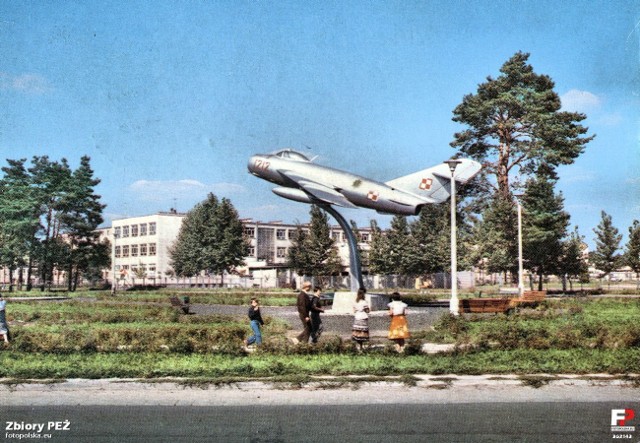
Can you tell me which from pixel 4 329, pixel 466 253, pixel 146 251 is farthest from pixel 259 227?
pixel 4 329

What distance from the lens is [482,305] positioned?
25.8 metres

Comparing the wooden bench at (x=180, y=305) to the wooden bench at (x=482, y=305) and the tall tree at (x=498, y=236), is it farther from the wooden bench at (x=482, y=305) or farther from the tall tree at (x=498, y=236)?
→ the tall tree at (x=498, y=236)

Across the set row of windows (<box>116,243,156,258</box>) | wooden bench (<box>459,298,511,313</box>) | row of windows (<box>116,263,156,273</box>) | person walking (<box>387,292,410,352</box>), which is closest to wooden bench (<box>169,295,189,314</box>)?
wooden bench (<box>459,298,511,313</box>)

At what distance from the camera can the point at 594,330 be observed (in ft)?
57.2

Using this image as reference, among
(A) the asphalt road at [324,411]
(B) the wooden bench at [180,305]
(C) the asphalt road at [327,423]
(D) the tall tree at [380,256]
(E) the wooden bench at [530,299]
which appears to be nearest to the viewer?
(C) the asphalt road at [327,423]

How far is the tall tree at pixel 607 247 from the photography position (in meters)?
66.9

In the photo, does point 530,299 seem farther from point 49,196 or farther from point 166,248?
point 166,248

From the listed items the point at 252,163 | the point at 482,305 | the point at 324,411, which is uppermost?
the point at 252,163

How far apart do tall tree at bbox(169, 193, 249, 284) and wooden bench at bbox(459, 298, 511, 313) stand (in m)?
62.6

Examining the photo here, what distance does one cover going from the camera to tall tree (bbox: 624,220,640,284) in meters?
58.9

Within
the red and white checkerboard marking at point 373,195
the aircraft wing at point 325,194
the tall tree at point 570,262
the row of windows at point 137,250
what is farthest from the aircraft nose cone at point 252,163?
the row of windows at point 137,250

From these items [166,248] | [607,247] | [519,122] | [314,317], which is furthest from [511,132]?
[166,248]

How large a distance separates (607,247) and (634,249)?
808 cm

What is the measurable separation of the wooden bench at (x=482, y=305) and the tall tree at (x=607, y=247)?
1804 inches
